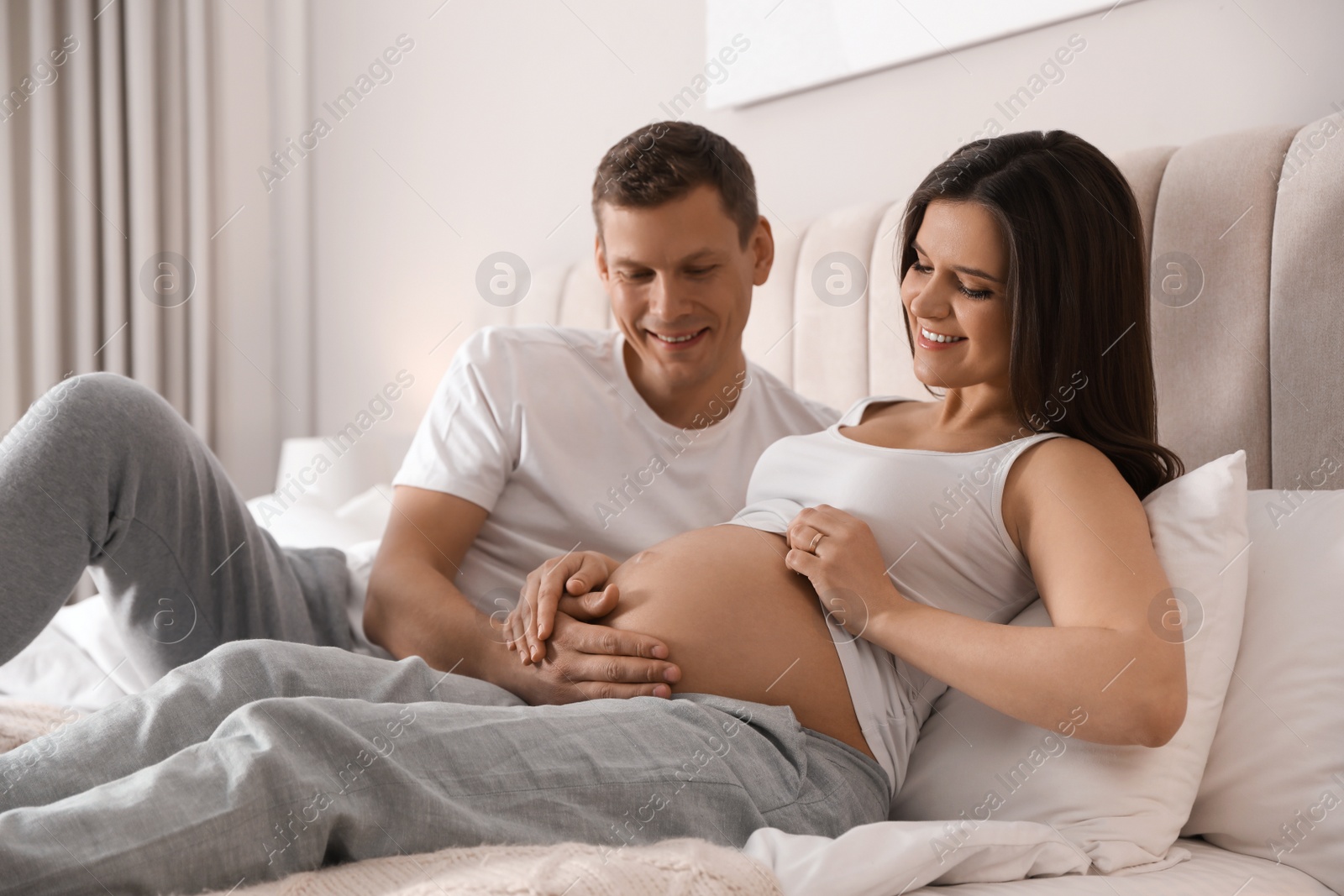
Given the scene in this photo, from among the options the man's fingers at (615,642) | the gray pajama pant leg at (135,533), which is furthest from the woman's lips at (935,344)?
the gray pajama pant leg at (135,533)

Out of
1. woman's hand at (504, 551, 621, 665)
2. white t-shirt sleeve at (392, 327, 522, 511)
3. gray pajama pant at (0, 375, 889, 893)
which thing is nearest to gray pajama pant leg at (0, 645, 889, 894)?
gray pajama pant at (0, 375, 889, 893)

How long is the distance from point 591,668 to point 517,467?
478 mm

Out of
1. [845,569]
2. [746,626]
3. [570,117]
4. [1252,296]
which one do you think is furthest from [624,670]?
[570,117]

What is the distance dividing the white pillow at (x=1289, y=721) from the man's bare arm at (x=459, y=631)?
1.81 ft

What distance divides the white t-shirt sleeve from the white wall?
0.72m

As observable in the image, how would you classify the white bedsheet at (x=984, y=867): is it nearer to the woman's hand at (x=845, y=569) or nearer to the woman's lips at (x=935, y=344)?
the woman's hand at (x=845, y=569)

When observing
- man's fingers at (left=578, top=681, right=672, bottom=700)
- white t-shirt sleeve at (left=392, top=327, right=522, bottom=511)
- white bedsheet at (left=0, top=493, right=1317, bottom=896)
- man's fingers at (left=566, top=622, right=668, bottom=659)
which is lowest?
white bedsheet at (left=0, top=493, right=1317, bottom=896)

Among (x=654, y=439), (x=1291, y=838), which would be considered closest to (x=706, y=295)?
(x=654, y=439)

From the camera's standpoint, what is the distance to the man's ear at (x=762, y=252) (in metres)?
1.61

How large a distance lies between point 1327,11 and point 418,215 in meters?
2.36

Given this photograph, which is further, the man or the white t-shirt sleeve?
the white t-shirt sleeve

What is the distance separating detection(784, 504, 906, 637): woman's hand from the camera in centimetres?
101

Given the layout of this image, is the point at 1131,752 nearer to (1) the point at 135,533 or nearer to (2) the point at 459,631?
(2) the point at 459,631

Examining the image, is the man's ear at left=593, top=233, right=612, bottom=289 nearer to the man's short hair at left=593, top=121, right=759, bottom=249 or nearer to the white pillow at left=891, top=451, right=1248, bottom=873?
the man's short hair at left=593, top=121, right=759, bottom=249
